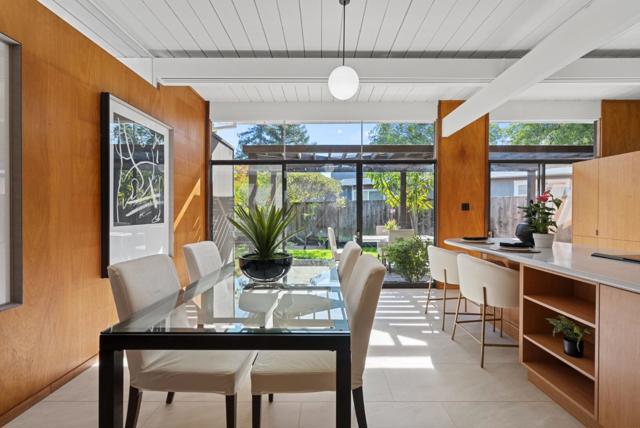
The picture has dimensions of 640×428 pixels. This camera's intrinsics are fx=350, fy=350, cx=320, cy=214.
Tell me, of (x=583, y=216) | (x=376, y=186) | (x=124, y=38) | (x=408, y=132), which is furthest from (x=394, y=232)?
(x=124, y=38)

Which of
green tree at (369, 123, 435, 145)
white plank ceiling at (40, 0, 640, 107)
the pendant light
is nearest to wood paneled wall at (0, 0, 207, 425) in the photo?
white plank ceiling at (40, 0, 640, 107)

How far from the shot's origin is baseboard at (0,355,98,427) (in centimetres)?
192

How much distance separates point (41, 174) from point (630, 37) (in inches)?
193

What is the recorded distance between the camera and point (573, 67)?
3.51 meters

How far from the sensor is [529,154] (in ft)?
17.0

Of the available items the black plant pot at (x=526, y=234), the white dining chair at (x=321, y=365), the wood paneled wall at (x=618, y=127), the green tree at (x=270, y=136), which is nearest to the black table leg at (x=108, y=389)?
the white dining chair at (x=321, y=365)

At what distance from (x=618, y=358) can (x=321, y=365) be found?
1352 millimetres

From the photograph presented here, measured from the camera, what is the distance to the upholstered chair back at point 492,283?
2523mm

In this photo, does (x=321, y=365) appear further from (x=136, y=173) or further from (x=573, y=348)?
(x=136, y=173)

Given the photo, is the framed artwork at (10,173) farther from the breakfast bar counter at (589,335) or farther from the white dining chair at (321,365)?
the breakfast bar counter at (589,335)

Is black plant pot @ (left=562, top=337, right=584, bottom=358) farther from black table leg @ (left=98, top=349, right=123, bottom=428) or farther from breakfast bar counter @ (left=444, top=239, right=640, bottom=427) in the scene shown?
black table leg @ (left=98, top=349, right=123, bottom=428)

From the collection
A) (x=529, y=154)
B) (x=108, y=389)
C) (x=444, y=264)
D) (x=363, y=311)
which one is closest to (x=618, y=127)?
(x=529, y=154)

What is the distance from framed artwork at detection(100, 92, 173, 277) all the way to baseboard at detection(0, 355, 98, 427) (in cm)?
68

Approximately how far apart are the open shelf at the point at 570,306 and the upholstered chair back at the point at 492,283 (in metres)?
0.18
